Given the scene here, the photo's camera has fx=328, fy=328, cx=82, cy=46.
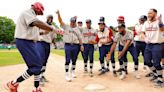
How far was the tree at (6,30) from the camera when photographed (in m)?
99.0

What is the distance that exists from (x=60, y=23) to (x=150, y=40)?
3346 millimetres

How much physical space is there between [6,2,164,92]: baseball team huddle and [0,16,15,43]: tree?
8725cm

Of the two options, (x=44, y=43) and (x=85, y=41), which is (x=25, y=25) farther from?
(x=85, y=41)

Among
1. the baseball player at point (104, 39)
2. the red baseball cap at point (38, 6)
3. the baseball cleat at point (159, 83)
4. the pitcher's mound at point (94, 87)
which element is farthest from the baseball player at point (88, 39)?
the red baseball cap at point (38, 6)

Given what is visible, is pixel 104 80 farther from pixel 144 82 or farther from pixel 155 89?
pixel 155 89

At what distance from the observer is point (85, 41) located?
45.8ft

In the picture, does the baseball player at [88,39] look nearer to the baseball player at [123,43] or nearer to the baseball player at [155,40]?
the baseball player at [123,43]

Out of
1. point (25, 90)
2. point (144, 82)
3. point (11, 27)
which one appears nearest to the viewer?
point (25, 90)

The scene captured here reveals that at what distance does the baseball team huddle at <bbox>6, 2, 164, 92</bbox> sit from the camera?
26.7 feet

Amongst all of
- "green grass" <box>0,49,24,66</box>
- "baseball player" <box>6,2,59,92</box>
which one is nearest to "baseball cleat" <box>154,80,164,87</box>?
"baseball player" <box>6,2,59,92</box>

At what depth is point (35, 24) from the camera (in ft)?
26.0

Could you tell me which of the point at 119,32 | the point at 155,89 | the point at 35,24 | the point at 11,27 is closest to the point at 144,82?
the point at 155,89

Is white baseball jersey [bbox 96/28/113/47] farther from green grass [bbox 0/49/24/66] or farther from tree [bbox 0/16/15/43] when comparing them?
tree [bbox 0/16/15/43]

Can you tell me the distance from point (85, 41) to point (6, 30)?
8955cm
